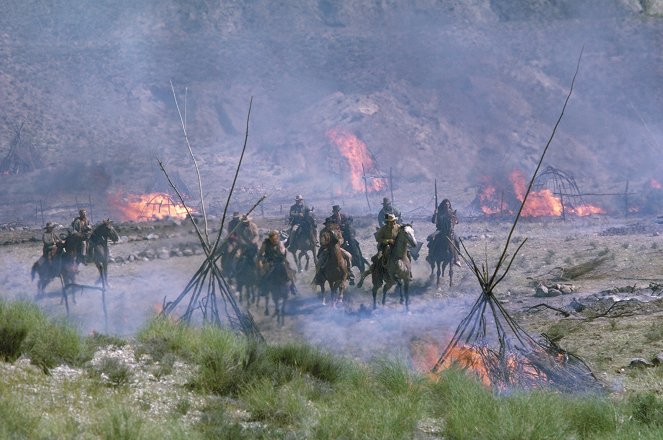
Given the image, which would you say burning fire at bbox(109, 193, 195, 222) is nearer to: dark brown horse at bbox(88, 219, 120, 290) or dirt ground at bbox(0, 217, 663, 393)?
dirt ground at bbox(0, 217, 663, 393)

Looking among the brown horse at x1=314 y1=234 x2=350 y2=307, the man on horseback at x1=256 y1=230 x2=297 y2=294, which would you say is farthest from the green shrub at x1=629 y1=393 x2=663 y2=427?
the man on horseback at x1=256 y1=230 x2=297 y2=294

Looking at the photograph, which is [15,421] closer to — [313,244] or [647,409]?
[647,409]

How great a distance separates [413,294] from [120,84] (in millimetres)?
50309

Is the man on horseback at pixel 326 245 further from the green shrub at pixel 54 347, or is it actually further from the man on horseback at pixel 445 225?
the green shrub at pixel 54 347

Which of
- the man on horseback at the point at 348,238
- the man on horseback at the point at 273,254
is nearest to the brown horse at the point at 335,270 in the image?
the man on horseback at the point at 273,254

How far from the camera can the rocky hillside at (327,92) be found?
55.6 meters

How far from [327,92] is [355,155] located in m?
10.5

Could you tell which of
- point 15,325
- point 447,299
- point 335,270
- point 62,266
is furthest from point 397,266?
point 15,325

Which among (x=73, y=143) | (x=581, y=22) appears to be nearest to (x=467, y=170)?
(x=581, y=22)

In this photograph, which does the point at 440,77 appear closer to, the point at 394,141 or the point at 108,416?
the point at 394,141

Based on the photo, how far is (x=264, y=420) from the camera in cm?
934

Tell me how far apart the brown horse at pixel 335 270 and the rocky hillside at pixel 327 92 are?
30.5 meters

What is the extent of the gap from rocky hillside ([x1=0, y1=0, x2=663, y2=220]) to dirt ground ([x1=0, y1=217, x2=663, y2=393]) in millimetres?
20594

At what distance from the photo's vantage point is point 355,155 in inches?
2181
